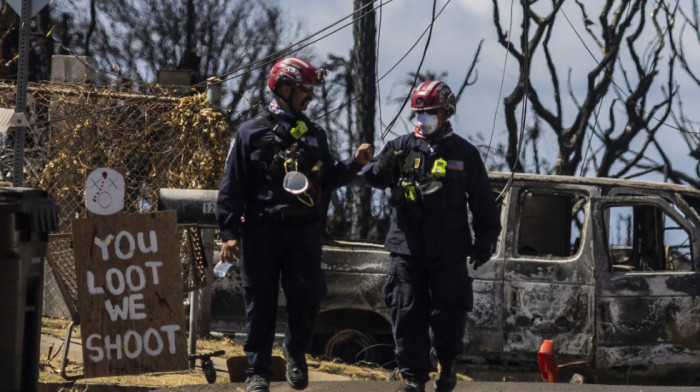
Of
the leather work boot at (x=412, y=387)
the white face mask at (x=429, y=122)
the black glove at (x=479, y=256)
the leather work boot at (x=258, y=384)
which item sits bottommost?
the leather work boot at (x=412, y=387)

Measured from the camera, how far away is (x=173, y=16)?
97.2 ft

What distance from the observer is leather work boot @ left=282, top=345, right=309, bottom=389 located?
19.4ft

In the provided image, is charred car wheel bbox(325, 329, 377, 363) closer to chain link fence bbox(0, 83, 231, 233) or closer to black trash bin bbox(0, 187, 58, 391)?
chain link fence bbox(0, 83, 231, 233)

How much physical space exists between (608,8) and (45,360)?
15.5 metres

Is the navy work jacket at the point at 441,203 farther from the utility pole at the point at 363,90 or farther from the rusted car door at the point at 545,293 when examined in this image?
the utility pole at the point at 363,90

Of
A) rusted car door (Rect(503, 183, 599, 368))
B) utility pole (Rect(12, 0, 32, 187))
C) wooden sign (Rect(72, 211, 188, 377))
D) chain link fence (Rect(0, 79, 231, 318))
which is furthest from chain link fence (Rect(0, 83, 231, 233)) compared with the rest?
rusted car door (Rect(503, 183, 599, 368))

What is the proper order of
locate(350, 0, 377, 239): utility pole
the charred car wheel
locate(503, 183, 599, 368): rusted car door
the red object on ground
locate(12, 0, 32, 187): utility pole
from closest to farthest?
locate(12, 0, 32, 187): utility pole, the red object on ground, locate(503, 183, 599, 368): rusted car door, the charred car wheel, locate(350, 0, 377, 239): utility pole

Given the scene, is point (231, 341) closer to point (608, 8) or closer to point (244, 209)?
point (244, 209)

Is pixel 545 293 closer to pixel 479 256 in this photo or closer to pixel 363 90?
pixel 479 256

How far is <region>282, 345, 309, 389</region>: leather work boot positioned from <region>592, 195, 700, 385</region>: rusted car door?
343 cm

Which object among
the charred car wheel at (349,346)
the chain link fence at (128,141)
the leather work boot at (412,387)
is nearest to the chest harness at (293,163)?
the leather work boot at (412,387)

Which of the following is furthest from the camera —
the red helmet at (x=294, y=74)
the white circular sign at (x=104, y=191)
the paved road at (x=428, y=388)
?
the white circular sign at (x=104, y=191)

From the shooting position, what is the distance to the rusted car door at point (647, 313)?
8.62 m

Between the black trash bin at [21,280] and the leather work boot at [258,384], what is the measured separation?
1.12 meters
